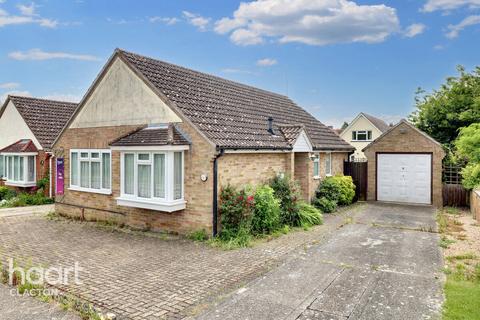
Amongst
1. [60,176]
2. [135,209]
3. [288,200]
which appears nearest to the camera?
[135,209]

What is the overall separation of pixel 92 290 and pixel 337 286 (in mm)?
4878

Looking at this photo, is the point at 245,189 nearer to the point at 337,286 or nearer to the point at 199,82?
the point at 337,286

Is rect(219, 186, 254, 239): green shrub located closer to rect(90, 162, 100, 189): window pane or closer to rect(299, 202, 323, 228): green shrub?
rect(299, 202, 323, 228): green shrub

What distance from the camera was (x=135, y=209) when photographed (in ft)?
40.3

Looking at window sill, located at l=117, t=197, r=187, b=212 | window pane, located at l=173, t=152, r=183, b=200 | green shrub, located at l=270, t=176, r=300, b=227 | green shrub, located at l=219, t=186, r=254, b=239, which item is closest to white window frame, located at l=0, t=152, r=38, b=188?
window sill, located at l=117, t=197, r=187, b=212

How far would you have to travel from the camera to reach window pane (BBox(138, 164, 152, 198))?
1115 cm

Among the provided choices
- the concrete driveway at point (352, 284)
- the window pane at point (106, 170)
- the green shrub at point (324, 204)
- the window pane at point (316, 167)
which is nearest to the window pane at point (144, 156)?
the window pane at point (106, 170)

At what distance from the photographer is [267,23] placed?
17672 mm

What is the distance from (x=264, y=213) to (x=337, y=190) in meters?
7.04

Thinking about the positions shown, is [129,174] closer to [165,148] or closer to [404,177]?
[165,148]

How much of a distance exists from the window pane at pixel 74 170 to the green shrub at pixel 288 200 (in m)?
8.27

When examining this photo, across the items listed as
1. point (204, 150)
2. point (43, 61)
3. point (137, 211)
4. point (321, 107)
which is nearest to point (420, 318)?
point (204, 150)

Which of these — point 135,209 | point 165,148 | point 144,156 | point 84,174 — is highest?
point 165,148

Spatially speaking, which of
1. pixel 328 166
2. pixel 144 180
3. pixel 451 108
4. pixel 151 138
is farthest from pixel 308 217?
pixel 451 108
